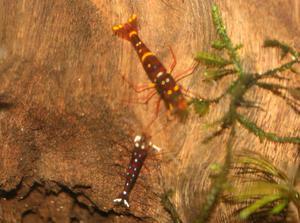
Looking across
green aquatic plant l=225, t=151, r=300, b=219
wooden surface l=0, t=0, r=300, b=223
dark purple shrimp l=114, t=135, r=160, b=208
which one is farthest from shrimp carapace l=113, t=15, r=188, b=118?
green aquatic plant l=225, t=151, r=300, b=219

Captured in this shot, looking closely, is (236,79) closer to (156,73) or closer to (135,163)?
(156,73)

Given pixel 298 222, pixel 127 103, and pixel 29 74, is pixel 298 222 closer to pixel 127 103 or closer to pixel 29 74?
pixel 127 103

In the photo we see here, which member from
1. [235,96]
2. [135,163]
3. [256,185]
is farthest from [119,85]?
[256,185]

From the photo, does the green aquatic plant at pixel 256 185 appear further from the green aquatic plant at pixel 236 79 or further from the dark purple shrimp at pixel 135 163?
the dark purple shrimp at pixel 135 163

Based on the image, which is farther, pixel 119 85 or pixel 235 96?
pixel 119 85

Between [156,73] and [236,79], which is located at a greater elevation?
[236,79]

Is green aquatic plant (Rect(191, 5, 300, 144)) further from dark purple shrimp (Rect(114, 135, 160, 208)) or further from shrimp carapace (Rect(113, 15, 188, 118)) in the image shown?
dark purple shrimp (Rect(114, 135, 160, 208))

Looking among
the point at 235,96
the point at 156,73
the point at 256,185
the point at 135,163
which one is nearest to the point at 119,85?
the point at 156,73

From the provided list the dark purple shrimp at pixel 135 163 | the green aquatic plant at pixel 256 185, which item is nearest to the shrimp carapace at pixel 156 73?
the dark purple shrimp at pixel 135 163

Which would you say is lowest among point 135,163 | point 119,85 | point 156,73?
point 135,163
